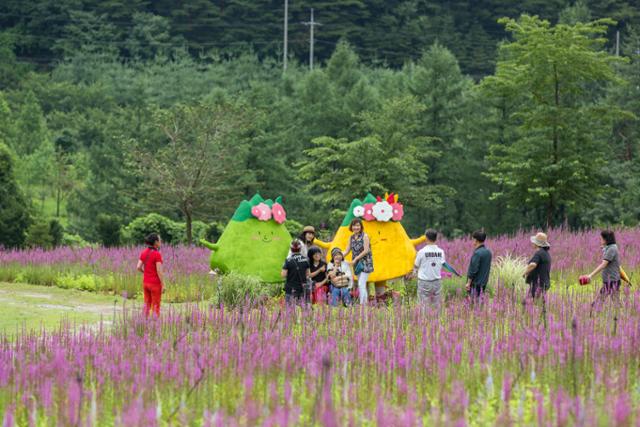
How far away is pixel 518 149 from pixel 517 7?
5571 cm

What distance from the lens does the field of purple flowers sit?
6.68 meters

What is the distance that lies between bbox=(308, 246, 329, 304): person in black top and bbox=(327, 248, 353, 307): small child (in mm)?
130

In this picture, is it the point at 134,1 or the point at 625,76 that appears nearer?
the point at 625,76

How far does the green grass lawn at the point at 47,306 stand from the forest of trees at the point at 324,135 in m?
8.39

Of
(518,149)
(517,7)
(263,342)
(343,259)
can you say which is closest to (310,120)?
(518,149)

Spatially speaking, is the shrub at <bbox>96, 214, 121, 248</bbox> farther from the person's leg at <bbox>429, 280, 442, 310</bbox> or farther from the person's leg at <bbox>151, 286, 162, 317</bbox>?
the person's leg at <bbox>429, 280, 442, 310</bbox>

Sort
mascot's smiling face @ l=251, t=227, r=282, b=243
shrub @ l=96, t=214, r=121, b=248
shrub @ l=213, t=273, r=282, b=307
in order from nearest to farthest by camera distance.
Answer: shrub @ l=213, t=273, r=282, b=307 → mascot's smiling face @ l=251, t=227, r=282, b=243 → shrub @ l=96, t=214, r=121, b=248

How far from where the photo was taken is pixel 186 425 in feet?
22.4

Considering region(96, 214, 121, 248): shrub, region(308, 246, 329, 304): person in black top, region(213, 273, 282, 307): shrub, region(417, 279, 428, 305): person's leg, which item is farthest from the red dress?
region(96, 214, 121, 248): shrub

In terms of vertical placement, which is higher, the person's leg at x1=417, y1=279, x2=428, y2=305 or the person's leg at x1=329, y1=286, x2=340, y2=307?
the person's leg at x1=417, y1=279, x2=428, y2=305

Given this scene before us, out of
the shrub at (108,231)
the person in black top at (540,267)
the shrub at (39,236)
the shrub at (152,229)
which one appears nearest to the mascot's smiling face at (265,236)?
the person in black top at (540,267)

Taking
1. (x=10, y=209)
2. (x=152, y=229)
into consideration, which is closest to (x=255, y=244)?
(x=10, y=209)

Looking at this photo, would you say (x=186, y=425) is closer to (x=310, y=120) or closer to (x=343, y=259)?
(x=343, y=259)

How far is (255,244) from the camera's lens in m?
16.5
